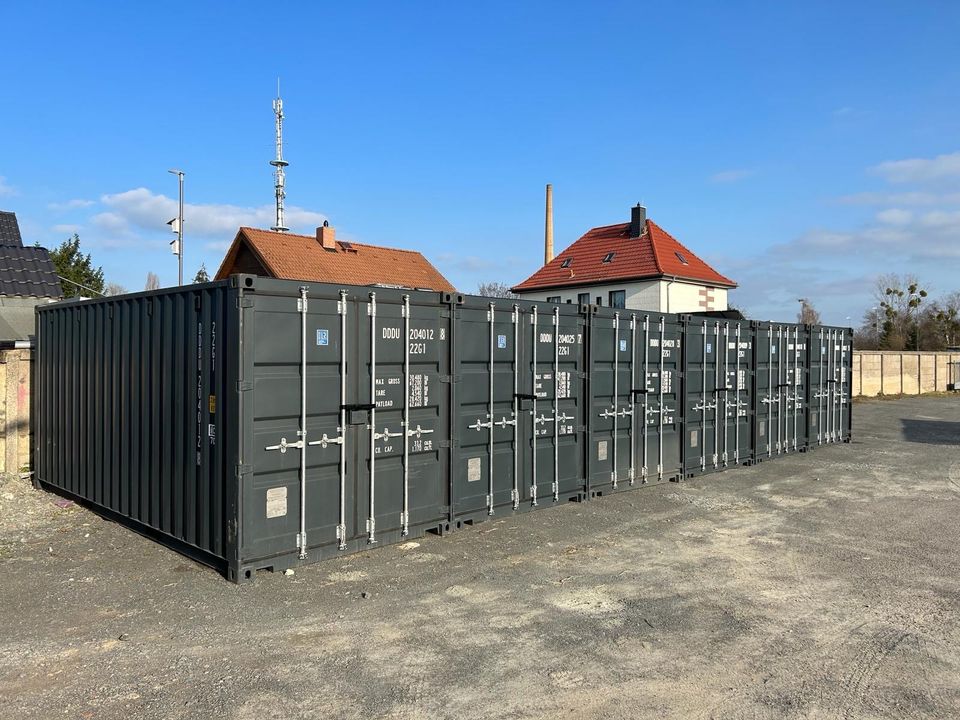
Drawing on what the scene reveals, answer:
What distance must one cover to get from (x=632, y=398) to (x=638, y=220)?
32.2 meters

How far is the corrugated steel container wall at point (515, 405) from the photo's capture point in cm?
827

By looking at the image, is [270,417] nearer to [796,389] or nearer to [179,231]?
[796,389]

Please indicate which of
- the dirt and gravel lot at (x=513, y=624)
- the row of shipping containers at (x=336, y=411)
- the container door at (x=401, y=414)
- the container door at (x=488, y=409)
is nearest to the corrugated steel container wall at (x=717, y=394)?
the row of shipping containers at (x=336, y=411)

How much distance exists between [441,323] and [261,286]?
2.22 meters

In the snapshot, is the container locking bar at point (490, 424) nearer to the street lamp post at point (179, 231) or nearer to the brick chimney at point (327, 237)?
the street lamp post at point (179, 231)

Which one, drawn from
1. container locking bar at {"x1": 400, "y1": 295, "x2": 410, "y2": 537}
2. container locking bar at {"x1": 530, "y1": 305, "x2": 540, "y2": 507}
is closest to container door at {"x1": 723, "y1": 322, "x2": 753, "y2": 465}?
container locking bar at {"x1": 530, "y1": 305, "x2": 540, "y2": 507}

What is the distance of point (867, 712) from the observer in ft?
13.4

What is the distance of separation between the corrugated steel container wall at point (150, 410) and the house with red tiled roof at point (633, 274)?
3054 centimetres

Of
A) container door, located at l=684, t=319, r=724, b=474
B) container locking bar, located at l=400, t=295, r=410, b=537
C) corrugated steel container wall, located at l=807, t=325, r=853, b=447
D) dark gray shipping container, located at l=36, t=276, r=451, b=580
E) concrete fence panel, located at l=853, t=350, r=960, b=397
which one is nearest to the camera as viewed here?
dark gray shipping container, located at l=36, t=276, r=451, b=580

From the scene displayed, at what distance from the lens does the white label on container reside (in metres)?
6.49

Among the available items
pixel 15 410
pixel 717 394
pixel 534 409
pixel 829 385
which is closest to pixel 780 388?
pixel 717 394

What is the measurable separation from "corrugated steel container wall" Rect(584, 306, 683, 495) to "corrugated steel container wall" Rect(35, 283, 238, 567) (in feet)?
17.1

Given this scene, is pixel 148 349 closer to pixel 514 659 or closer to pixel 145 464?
pixel 145 464

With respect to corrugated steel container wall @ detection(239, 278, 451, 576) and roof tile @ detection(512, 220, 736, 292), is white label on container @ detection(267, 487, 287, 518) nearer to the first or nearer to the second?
corrugated steel container wall @ detection(239, 278, 451, 576)
